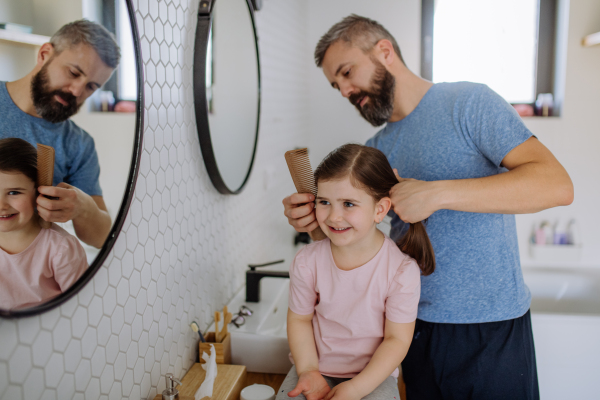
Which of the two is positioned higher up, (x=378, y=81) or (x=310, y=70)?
(x=310, y=70)

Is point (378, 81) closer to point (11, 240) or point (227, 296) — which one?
point (227, 296)

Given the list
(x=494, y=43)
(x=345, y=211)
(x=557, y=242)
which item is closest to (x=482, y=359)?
(x=345, y=211)

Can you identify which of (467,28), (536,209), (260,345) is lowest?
(260,345)

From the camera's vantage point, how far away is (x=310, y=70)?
315 centimetres

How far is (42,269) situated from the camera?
0.61 metres

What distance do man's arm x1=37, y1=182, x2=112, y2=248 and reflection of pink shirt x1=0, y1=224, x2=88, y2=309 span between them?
0.07ft

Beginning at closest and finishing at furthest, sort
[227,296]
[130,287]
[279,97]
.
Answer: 1. [130,287]
2. [227,296]
3. [279,97]

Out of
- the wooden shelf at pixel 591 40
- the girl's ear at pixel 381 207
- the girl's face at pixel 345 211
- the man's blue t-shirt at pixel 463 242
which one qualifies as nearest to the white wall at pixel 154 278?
the girl's face at pixel 345 211

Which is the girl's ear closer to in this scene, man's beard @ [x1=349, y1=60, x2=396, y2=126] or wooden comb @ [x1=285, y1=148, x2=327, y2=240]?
wooden comb @ [x1=285, y1=148, x2=327, y2=240]

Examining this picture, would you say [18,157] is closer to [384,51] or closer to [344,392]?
[344,392]

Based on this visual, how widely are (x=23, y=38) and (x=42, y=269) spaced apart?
0.31 meters

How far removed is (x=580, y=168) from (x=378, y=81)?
236 centimetres

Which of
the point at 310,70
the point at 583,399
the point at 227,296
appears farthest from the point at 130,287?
the point at 310,70

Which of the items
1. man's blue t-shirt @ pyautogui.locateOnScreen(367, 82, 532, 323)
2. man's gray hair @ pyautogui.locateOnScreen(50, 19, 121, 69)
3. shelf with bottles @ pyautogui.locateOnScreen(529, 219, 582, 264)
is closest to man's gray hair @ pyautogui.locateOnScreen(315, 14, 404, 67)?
man's blue t-shirt @ pyautogui.locateOnScreen(367, 82, 532, 323)
